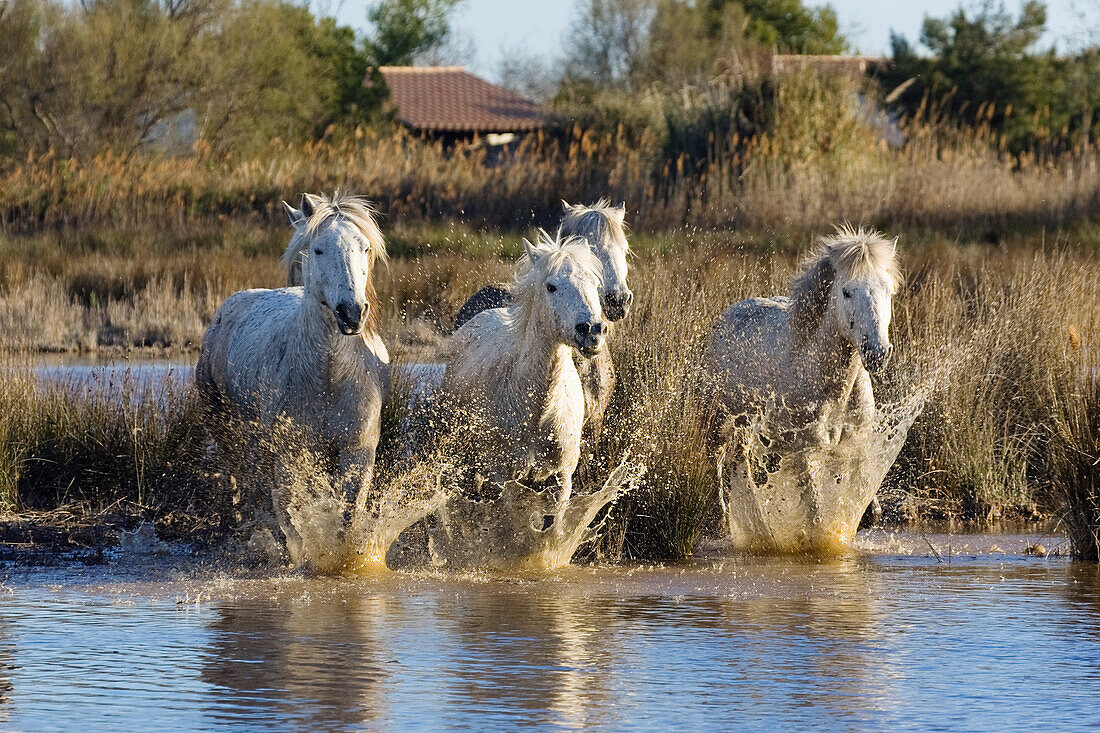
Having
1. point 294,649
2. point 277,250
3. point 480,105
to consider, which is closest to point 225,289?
point 277,250

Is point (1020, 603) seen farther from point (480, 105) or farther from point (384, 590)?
point (480, 105)

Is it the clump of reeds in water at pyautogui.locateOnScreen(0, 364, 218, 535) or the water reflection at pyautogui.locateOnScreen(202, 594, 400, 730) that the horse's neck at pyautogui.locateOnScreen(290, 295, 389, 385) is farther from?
the clump of reeds in water at pyautogui.locateOnScreen(0, 364, 218, 535)

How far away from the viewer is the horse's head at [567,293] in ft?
21.4

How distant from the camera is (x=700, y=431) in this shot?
317 inches

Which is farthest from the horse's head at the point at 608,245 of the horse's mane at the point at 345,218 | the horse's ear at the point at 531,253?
the horse's mane at the point at 345,218

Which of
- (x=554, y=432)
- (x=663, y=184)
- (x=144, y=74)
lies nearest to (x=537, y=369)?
(x=554, y=432)

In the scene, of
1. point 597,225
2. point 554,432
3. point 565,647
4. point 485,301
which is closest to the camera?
point 565,647

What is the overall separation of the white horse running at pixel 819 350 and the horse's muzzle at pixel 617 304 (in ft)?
4.03

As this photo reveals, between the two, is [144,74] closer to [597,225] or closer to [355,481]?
[597,225]

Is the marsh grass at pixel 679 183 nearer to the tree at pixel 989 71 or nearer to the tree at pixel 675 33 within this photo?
the tree at pixel 989 71

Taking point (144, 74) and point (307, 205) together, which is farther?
point (144, 74)

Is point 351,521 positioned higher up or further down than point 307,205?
further down

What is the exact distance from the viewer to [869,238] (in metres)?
7.88

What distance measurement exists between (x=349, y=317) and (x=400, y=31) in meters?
52.0
